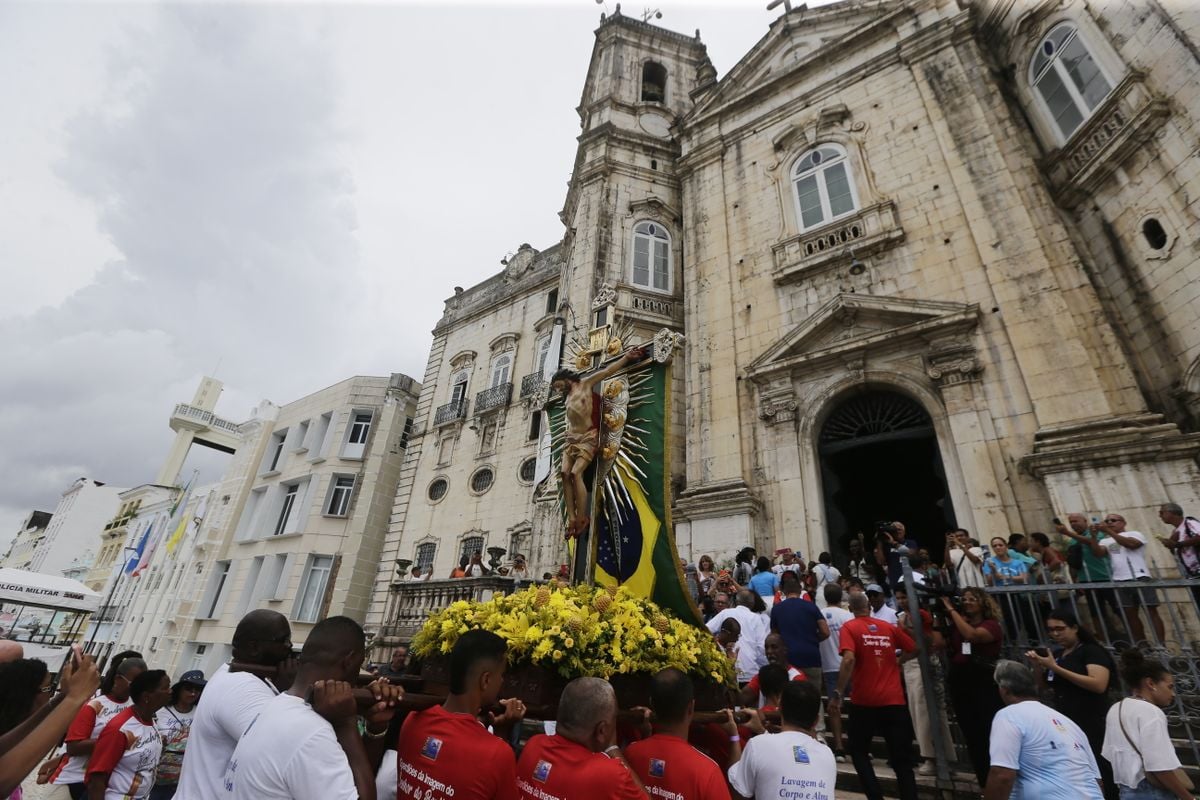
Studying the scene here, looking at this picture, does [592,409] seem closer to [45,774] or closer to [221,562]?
[45,774]

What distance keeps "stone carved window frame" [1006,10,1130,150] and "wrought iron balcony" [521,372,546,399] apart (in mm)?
13936

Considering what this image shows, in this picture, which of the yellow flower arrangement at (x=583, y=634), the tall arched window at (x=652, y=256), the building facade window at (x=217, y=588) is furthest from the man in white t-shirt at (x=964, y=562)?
the building facade window at (x=217, y=588)

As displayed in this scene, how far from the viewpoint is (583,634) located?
122 inches

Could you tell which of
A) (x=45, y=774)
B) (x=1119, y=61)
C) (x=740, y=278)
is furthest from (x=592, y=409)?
(x=1119, y=61)

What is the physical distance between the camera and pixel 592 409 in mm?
5227

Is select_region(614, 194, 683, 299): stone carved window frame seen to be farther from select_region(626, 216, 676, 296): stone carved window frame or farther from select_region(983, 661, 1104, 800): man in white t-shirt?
select_region(983, 661, 1104, 800): man in white t-shirt

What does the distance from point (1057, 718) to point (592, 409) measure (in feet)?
12.6

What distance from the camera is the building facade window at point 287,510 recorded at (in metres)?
21.3

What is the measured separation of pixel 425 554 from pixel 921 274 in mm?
15683

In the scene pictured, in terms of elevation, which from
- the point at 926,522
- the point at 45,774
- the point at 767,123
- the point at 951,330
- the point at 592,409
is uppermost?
the point at 767,123

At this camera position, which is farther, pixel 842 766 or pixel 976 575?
pixel 976 575

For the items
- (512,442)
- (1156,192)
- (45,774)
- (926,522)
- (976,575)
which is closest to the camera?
(45,774)

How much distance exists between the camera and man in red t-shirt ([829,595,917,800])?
4.23 metres

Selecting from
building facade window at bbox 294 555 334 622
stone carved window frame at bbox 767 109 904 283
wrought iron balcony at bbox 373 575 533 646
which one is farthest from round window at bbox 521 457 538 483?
stone carved window frame at bbox 767 109 904 283
